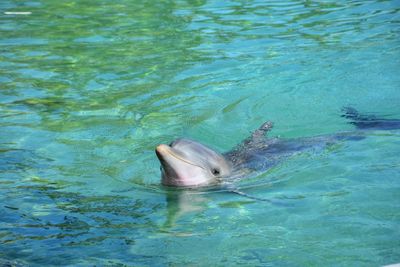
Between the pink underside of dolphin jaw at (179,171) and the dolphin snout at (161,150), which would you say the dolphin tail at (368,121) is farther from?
the dolphin snout at (161,150)

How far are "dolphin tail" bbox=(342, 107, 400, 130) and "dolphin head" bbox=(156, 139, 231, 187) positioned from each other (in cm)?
222

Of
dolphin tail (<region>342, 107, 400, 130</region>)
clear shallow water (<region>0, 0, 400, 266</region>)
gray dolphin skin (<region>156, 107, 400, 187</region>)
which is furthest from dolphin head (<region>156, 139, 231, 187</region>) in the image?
dolphin tail (<region>342, 107, 400, 130</region>)

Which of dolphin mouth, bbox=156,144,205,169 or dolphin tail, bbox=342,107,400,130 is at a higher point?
dolphin mouth, bbox=156,144,205,169

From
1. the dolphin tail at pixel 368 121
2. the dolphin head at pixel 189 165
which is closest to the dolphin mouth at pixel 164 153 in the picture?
the dolphin head at pixel 189 165

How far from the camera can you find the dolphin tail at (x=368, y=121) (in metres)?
8.11

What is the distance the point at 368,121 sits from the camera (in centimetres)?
839

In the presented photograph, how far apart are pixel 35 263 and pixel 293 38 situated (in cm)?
834

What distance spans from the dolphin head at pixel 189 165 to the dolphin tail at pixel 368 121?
2216 mm

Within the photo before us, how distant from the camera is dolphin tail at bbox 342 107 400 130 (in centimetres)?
811

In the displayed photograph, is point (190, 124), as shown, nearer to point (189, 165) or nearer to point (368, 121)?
point (368, 121)

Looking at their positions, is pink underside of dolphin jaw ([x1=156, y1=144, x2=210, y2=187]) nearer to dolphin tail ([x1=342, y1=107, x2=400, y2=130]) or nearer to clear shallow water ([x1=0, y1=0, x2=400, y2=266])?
clear shallow water ([x1=0, y1=0, x2=400, y2=266])

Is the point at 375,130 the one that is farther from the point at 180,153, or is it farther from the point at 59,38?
the point at 59,38

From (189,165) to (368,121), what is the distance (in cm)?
283

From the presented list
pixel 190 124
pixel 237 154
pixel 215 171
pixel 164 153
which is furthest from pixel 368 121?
pixel 164 153
